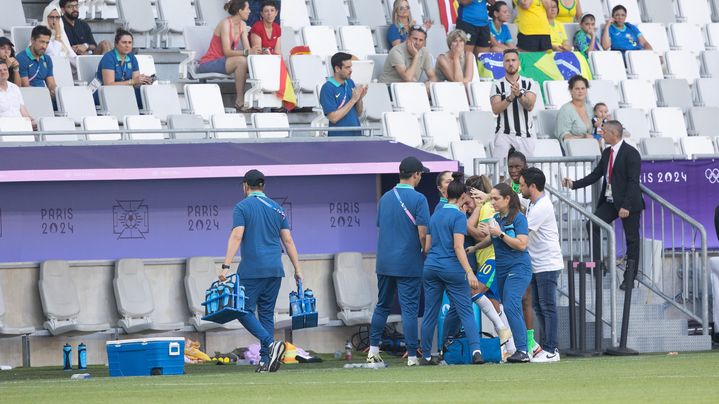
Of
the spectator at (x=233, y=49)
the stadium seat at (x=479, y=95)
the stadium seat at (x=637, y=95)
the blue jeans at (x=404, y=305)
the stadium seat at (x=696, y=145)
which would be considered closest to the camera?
the blue jeans at (x=404, y=305)

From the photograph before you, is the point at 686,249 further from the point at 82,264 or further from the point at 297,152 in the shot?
the point at 82,264

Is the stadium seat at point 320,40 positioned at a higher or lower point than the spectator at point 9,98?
higher

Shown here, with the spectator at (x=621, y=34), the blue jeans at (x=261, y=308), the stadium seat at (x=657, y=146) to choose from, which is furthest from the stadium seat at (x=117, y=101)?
the spectator at (x=621, y=34)

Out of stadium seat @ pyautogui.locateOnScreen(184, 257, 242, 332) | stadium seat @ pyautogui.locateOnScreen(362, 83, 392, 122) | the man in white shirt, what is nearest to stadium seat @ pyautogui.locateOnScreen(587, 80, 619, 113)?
stadium seat @ pyautogui.locateOnScreen(362, 83, 392, 122)

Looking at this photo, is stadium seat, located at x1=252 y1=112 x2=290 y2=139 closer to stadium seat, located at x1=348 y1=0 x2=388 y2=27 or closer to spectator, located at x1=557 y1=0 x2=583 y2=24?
stadium seat, located at x1=348 y1=0 x2=388 y2=27

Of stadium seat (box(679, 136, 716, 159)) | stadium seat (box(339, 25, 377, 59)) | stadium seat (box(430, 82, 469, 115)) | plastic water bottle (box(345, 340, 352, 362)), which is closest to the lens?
plastic water bottle (box(345, 340, 352, 362))

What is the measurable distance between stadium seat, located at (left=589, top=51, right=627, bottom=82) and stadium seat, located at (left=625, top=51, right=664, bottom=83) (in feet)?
0.83

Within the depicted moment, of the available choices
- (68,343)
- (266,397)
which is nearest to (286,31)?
(68,343)

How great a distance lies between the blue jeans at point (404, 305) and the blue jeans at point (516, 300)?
80 centimetres

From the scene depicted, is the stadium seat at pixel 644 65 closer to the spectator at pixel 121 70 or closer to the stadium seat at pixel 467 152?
the stadium seat at pixel 467 152

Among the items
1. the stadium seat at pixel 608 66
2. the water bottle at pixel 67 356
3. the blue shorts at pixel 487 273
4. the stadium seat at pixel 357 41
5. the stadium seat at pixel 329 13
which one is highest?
the stadium seat at pixel 329 13

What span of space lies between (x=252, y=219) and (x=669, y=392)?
474cm

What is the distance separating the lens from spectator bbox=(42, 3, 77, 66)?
18.0 meters

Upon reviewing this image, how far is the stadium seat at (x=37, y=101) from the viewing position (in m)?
16.8
